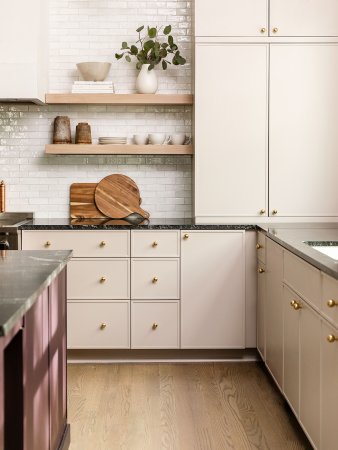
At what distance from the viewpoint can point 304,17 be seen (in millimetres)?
4574

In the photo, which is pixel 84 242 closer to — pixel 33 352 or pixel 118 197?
pixel 118 197

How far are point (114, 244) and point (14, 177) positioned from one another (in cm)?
108

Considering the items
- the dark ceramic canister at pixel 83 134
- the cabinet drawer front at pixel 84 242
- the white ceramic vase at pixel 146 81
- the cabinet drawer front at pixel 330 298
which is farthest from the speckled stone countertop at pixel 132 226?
the cabinet drawer front at pixel 330 298

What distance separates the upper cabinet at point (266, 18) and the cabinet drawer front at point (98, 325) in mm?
1897

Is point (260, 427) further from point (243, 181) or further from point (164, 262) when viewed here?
point (243, 181)

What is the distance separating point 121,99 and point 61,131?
496 mm

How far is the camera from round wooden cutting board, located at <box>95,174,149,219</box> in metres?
4.94

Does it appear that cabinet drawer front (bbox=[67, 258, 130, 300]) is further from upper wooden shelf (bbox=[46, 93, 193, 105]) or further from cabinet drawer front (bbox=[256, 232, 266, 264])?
upper wooden shelf (bbox=[46, 93, 193, 105])

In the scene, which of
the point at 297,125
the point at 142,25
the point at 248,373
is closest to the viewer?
the point at 248,373

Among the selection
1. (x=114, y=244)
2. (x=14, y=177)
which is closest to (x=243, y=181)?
(x=114, y=244)

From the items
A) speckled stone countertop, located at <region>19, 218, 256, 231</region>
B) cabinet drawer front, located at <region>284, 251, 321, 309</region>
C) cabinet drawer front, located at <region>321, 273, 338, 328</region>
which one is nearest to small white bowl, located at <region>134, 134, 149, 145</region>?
speckled stone countertop, located at <region>19, 218, 256, 231</region>

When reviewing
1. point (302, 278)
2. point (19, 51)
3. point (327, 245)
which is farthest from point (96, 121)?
point (302, 278)

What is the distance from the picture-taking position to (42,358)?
2.44m

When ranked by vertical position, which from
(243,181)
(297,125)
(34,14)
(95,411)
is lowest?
(95,411)
